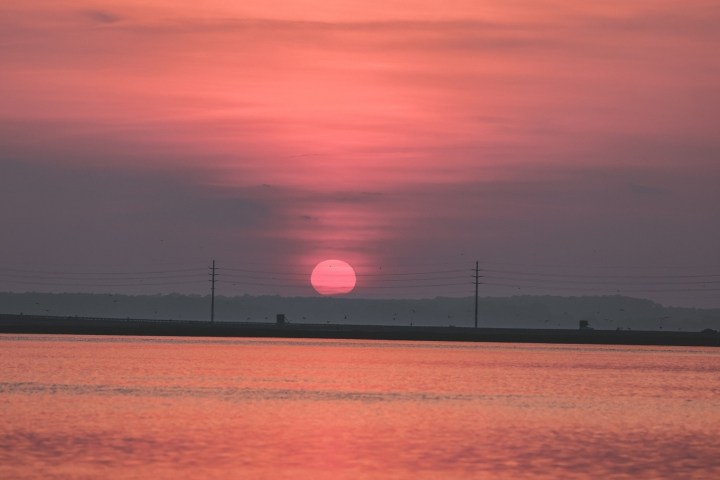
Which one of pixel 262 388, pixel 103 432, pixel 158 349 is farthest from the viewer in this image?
pixel 158 349

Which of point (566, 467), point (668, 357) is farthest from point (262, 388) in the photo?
point (668, 357)

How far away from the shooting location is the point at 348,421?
60.9 metres

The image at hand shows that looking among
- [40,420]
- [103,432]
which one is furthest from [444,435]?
[40,420]

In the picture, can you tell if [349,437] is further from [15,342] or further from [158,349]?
[15,342]

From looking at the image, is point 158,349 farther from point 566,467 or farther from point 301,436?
point 566,467

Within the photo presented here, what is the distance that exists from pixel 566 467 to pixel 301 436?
12.8 metres

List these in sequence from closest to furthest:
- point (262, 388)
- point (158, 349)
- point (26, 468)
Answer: point (26, 468)
point (262, 388)
point (158, 349)

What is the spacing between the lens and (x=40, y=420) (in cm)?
5731

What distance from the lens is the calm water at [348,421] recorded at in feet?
146

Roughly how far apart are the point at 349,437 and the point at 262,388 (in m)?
30.7

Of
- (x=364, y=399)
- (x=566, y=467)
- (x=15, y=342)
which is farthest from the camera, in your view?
(x=15, y=342)

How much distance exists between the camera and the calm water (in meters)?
44.5

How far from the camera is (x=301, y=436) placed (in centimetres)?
5362

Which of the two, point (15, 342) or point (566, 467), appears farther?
point (15, 342)
